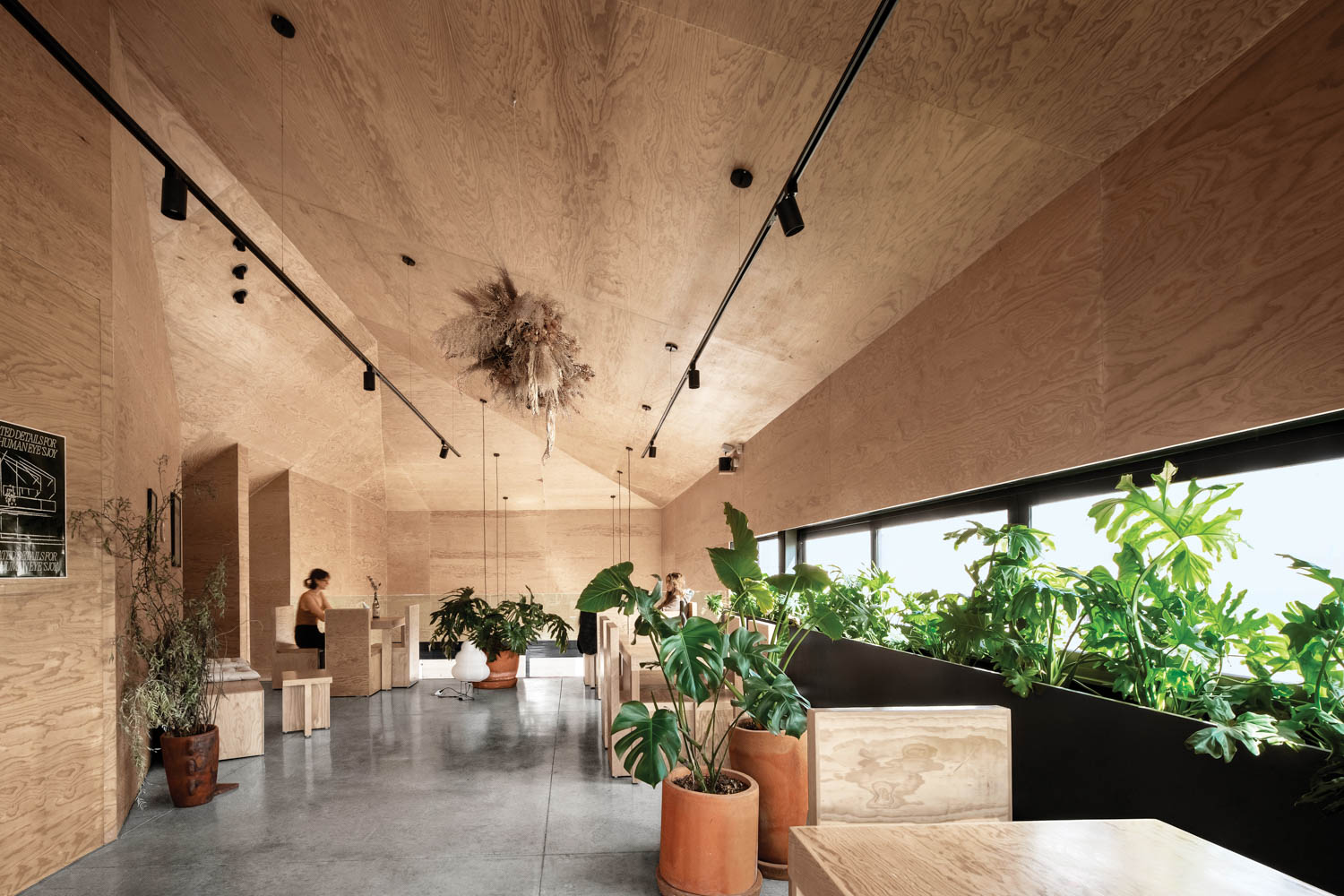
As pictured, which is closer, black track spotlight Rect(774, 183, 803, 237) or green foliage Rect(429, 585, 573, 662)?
black track spotlight Rect(774, 183, 803, 237)

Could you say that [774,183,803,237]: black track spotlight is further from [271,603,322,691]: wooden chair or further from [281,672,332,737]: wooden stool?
[271,603,322,691]: wooden chair

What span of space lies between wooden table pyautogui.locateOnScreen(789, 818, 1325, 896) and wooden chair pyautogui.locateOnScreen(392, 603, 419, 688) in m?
7.95

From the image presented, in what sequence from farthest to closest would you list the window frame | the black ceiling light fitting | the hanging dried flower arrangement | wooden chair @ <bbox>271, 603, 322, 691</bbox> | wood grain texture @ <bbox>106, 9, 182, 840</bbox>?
wooden chair @ <bbox>271, 603, 322, 691</bbox>
the hanging dried flower arrangement
wood grain texture @ <bbox>106, 9, 182, 840</bbox>
the black ceiling light fitting
the window frame

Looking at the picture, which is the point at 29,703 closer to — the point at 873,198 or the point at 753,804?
the point at 753,804

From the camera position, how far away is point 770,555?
8.20m

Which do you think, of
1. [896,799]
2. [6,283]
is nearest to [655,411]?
[6,283]

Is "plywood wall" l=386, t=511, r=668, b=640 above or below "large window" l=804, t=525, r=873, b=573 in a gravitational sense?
below

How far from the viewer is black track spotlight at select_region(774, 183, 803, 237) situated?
9.39ft

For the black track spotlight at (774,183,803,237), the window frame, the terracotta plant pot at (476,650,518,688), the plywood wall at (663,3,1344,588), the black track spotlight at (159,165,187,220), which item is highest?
the black track spotlight at (159,165,187,220)

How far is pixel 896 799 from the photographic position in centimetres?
196

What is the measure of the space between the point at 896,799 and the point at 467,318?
5.15 m

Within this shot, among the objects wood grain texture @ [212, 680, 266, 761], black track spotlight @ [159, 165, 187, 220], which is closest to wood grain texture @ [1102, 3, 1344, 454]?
black track spotlight @ [159, 165, 187, 220]

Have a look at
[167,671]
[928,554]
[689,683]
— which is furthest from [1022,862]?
[167,671]

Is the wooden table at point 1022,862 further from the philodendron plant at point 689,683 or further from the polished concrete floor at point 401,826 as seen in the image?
the polished concrete floor at point 401,826
